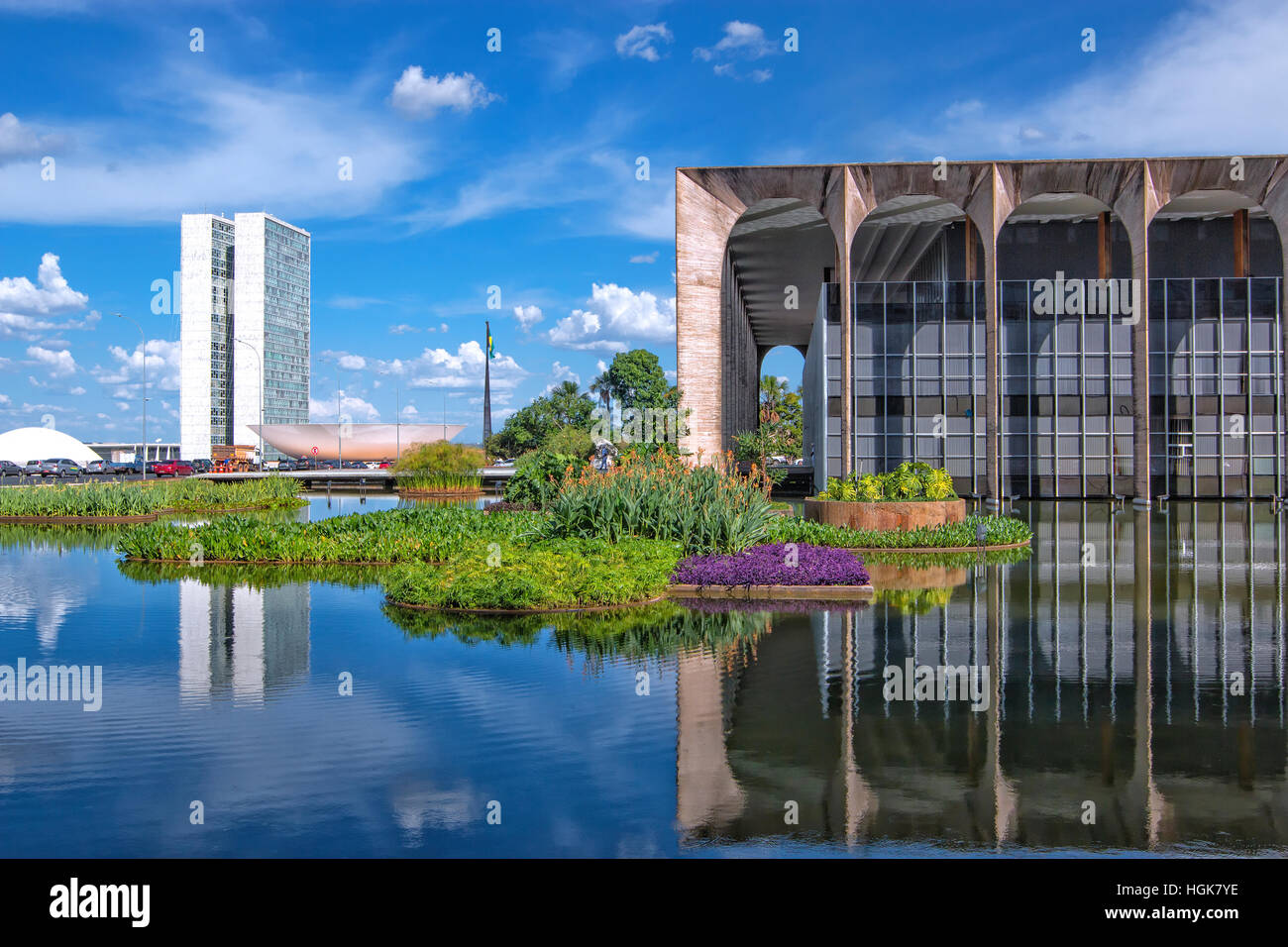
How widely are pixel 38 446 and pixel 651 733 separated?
124884 mm

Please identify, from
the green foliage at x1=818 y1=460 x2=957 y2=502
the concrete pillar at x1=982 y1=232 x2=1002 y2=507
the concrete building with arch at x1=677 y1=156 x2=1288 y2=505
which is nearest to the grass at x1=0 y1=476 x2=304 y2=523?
the concrete building with arch at x1=677 y1=156 x2=1288 y2=505

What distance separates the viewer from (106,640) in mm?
11086

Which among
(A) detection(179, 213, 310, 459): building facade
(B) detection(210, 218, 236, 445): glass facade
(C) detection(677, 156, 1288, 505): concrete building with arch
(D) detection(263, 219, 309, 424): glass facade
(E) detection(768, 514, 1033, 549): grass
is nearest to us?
(E) detection(768, 514, 1033, 549): grass

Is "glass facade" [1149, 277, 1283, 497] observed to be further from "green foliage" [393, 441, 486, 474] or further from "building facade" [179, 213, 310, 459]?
"building facade" [179, 213, 310, 459]

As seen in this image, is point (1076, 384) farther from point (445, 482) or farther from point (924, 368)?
point (445, 482)

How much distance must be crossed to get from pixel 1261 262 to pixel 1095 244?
652 cm

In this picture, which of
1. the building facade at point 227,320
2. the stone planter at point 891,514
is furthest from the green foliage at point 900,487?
the building facade at point 227,320

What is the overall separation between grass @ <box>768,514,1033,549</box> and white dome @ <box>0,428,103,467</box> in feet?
354

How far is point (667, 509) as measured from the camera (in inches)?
668

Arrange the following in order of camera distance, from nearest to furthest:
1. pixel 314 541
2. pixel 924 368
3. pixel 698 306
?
pixel 314 541
pixel 698 306
pixel 924 368

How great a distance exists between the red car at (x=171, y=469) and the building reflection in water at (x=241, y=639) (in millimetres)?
54469

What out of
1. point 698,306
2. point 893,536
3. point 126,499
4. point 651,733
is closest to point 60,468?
point 126,499

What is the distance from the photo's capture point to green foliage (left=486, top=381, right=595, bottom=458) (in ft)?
260

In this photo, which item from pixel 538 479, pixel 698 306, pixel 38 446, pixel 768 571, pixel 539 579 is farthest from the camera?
pixel 38 446
